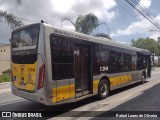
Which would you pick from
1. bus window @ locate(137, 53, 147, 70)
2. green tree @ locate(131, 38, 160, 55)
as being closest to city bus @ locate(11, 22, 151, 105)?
bus window @ locate(137, 53, 147, 70)

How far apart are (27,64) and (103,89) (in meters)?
4.52

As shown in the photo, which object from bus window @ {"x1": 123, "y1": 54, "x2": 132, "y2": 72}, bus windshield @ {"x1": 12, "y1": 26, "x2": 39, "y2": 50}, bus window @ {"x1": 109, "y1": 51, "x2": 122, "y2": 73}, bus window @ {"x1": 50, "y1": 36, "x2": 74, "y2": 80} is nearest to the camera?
bus window @ {"x1": 50, "y1": 36, "x2": 74, "y2": 80}

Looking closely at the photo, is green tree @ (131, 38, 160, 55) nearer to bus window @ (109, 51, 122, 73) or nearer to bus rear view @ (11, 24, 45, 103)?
bus window @ (109, 51, 122, 73)

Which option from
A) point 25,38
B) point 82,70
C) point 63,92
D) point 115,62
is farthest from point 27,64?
point 115,62

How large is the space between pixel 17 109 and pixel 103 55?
15.0ft

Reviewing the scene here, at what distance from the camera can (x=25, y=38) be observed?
9.07 meters

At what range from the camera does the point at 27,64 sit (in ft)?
28.7

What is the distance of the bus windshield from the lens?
8.58m

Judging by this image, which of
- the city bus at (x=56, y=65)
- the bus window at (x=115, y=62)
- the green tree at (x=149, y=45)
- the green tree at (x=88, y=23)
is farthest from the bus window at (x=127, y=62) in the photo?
the green tree at (x=149, y=45)

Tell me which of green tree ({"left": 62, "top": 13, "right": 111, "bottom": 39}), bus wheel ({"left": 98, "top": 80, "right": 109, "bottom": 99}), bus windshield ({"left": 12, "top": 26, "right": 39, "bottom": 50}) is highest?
green tree ({"left": 62, "top": 13, "right": 111, "bottom": 39})

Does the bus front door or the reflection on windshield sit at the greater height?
the reflection on windshield

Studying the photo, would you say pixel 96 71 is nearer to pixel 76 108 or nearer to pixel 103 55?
pixel 103 55

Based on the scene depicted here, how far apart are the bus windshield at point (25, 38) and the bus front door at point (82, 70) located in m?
1.76

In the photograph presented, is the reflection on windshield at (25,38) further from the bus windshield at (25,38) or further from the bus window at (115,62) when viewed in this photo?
the bus window at (115,62)
